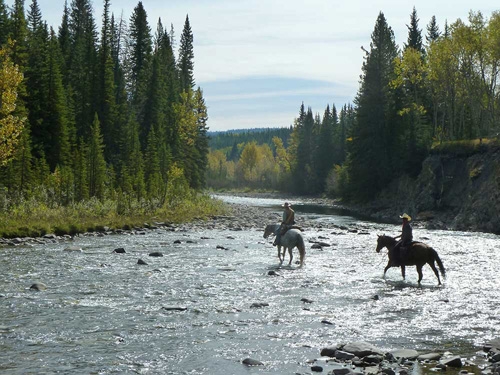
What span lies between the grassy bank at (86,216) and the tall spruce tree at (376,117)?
31.7 metres

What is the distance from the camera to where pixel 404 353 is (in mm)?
11000

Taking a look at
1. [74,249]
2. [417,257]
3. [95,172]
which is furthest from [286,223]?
[95,172]

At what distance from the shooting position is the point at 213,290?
1777cm

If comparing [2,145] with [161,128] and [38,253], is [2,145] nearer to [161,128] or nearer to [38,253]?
[38,253]

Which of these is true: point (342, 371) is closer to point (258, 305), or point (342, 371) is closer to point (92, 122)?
point (258, 305)

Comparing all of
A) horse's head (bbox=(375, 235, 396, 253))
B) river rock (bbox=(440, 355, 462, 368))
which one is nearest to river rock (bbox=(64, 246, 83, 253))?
horse's head (bbox=(375, 235, 396, 253))

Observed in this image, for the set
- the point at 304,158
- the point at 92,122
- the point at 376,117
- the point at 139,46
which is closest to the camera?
the point at 92,122

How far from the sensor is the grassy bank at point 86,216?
31.0m

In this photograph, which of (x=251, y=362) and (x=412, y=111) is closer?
(x=251, y=362)

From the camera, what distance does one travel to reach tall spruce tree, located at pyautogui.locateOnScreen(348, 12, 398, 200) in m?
75.4

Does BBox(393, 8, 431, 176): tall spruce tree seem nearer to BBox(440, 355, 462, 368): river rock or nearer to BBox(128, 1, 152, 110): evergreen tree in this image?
BBox(128, 1, 152, 110): evergreen tree

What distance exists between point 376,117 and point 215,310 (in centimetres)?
6582

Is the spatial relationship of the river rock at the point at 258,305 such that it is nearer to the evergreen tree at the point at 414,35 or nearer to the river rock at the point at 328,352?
the river rock at the point at 328,352

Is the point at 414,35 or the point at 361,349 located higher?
the point at 414,35
